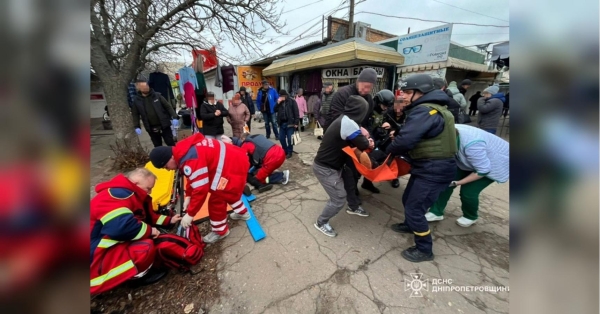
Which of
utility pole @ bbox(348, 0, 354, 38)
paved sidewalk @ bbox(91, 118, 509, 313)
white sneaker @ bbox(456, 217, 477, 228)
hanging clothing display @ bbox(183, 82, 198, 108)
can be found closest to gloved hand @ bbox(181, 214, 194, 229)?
paved sidewalk @ bbox(91, 118, 509, 313)

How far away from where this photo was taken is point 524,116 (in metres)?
0.55

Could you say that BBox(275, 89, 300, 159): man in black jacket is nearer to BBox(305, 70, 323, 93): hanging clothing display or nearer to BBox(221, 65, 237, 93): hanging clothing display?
BBox(221, 65, 237, 93): hanging clothing display

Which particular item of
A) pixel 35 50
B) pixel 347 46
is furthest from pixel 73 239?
pixel 347 46

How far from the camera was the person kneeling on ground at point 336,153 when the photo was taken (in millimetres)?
2533

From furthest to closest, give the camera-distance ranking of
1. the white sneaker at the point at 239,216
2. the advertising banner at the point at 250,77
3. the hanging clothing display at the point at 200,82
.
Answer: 1. the advertising banner at the point at 250,77
2. the hanging clothing display at the point at 200,82
3. the white sneaker at the point at 239,216

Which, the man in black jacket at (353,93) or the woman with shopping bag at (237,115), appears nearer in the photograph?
the man in black jacket at (353,93)

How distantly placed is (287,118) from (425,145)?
4007 millimetres

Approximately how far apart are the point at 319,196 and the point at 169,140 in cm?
399

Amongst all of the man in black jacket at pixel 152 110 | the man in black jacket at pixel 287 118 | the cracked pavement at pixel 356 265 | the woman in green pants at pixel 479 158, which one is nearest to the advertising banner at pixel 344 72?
the man in black jacket at pixel 287 118

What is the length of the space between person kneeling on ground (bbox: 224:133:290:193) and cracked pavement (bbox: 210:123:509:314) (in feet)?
2.20

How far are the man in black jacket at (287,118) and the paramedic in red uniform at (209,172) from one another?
313cm

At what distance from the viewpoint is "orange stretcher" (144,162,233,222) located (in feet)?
10.5

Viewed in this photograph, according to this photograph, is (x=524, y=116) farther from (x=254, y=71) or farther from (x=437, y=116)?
Answer: (x=254, y=71)

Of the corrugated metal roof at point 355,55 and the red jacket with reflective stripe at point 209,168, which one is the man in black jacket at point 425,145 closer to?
the red jacket with reflective stripe at point 209,168
